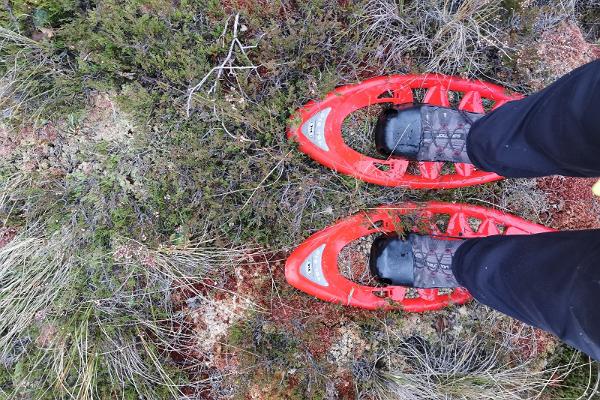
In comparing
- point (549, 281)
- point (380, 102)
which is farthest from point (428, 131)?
point (549, 281)

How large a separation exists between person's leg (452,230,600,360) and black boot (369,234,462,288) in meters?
0.53

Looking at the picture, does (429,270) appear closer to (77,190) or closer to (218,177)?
(218,177)

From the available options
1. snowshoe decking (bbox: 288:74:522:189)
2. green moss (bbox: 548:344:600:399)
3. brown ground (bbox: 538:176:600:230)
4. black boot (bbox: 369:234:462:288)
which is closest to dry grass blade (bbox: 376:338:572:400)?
green moss (bbox: 548:344:600:399)

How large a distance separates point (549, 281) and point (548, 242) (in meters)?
0.18

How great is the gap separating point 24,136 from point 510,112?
2636 mm

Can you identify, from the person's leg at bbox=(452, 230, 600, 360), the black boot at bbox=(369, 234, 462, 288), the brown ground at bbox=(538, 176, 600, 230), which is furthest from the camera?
the brown ground at bbox=(538, 176, 600, 230)

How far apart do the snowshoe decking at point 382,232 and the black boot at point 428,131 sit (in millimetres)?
337

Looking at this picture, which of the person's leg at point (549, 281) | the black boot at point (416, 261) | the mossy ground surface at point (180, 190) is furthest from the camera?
the black boot at point (416, 261)

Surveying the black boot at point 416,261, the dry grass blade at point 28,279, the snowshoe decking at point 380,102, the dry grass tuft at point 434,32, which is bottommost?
the dry grass blade at point 28,279

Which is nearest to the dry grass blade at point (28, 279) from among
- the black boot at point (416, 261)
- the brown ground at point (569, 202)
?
the black boot at point (416, 261)

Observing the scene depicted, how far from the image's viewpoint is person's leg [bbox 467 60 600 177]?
184cm

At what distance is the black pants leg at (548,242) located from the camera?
180 centimetres

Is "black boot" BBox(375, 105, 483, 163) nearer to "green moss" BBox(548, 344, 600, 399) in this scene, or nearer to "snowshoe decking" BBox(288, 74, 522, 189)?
→ "snowshoe decking" BBox(288, 74, 522, 189)

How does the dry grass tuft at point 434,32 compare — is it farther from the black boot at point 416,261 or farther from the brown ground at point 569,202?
the black boot at point 416,261
